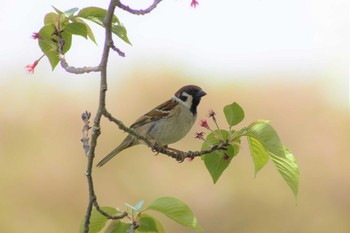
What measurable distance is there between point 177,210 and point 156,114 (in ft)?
8.13

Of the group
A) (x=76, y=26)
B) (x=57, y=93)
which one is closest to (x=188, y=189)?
(x=57, y=93)

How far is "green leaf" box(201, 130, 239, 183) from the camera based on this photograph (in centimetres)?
240

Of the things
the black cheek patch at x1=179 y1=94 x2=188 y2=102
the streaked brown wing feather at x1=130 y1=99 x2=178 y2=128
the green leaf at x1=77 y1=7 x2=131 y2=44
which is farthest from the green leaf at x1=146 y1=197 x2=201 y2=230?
the black cheek patch at x1=179 y1=94 x2=188 y2=102

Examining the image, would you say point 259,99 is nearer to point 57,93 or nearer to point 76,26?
point 57,93

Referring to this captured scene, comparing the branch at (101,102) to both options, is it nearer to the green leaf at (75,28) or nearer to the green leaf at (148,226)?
the green leaf at (148,226)

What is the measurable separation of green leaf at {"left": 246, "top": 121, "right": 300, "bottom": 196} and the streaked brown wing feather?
88.3 inches

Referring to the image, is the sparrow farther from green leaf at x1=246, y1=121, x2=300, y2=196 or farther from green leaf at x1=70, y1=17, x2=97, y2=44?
green leaf at x1=246, y1=121, x2=300, y2=196

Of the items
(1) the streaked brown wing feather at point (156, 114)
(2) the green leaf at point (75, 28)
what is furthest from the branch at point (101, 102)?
(1) the streaked brown wing feather at point (156, 114)

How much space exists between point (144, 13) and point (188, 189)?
29.6ft

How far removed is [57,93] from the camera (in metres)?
12.1

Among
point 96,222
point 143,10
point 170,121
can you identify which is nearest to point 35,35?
point 143,10

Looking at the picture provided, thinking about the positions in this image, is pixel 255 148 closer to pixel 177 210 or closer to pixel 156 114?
pixel 177 210

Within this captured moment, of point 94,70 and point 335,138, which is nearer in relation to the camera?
point 94,70

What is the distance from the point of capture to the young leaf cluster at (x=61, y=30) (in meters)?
2.38
